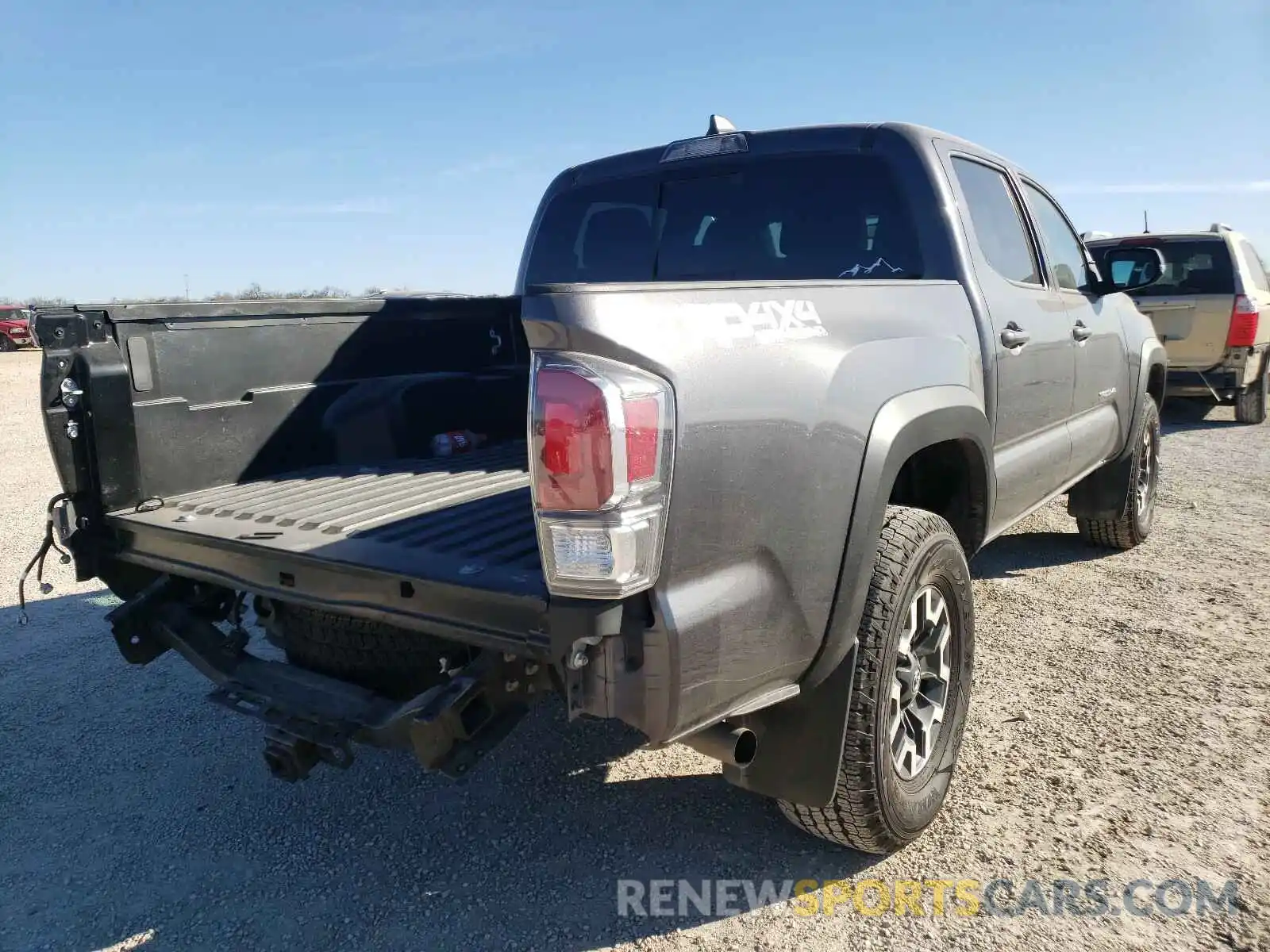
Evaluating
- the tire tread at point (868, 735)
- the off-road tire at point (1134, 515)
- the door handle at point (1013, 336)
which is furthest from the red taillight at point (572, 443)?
the off-road tire at point (1134, 515)

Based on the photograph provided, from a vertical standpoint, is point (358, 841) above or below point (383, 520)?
below

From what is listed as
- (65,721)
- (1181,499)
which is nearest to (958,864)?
(65,721)

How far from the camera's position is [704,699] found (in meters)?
2.10

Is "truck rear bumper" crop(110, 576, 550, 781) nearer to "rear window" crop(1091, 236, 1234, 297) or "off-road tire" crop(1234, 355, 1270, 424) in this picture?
"rear window" crop(1091, 236, 1234, 297)

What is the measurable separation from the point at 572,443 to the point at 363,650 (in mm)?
1236

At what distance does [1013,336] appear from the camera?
362cm

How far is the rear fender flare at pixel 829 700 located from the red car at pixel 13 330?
101 feet

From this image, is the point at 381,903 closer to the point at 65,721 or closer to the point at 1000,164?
the point at 65,721

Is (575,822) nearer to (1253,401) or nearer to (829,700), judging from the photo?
(829,700)

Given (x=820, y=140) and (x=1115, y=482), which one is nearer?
(x=820, y=140)

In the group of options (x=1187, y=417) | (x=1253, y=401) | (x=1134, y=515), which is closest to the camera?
(x=1134, y=515)

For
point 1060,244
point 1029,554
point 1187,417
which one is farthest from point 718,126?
point 1187,417

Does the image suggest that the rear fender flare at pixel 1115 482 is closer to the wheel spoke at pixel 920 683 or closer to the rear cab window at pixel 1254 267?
the wheel spoke at pixel 920 683

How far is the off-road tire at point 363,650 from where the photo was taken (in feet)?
8.80
